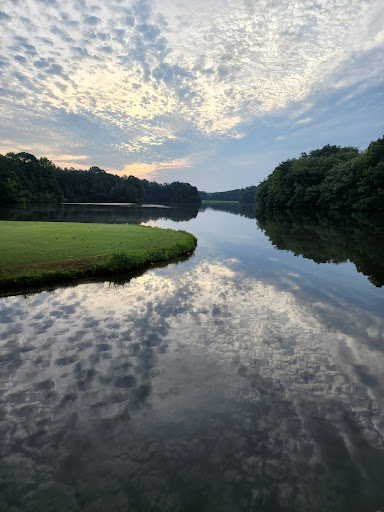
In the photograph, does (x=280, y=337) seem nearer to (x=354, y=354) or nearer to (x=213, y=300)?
(x=354, y=354)

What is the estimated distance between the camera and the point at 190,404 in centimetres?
729

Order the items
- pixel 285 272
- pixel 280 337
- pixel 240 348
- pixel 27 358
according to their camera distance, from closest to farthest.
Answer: pixel 27 358
pixel 240 348
pixel 280 337
pixel 285 272

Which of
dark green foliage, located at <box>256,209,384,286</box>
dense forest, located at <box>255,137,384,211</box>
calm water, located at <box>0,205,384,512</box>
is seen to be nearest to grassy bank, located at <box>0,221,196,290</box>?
calm water, located at <box>0,205,384,512</box>

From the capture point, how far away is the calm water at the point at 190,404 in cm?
509

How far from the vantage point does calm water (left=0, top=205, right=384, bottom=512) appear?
5.09 metres

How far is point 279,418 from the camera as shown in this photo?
6781 millimetres

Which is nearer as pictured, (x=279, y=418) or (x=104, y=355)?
(x=279, y=418)

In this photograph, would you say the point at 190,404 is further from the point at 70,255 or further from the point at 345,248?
the point at 345,248

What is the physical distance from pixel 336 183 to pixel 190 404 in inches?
3880

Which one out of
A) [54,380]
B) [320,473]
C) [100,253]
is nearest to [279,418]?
[320,473]

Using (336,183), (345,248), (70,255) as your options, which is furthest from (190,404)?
(336,183)

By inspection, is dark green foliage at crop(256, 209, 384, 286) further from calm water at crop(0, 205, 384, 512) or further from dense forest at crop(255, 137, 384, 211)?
dense forest at crop(255, 137, 384, 211)

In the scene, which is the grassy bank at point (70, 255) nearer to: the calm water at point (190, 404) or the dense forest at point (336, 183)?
the calm water at point (190, 404)

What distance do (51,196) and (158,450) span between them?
524 feet
